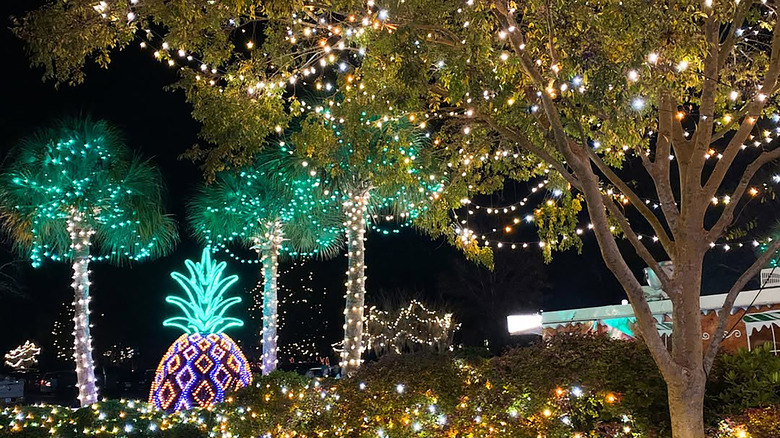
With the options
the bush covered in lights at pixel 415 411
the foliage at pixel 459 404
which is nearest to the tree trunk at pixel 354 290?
the bush covered in lights at pixel 415 411

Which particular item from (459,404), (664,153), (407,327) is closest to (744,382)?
(664,153)

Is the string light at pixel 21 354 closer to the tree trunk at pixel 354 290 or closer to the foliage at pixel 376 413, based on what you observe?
the tree trunk at pixel 354 290

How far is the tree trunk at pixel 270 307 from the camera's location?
21.1 m

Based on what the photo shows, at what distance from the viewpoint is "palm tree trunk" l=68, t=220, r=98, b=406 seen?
18797 millimetres

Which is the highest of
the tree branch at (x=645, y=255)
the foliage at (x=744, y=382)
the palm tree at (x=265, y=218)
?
the palm tree at (x=265, y=218)

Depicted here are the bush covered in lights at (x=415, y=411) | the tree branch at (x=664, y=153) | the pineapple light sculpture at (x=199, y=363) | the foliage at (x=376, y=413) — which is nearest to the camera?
the bush covered in lights at (x=415, y=411)

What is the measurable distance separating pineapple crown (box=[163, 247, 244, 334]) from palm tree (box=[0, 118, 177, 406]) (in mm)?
4539

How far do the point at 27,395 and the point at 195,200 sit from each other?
15.5 m

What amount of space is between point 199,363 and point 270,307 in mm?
6691

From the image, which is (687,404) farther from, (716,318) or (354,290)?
(354,290)

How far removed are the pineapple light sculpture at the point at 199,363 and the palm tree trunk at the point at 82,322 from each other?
4437 millimetres

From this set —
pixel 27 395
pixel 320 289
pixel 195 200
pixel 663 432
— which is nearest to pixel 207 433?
pixel 663 432

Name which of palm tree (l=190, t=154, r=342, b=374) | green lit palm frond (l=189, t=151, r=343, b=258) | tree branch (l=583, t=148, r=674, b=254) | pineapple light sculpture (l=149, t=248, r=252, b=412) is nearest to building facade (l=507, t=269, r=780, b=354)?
tree branch (l=583, t=148, r=674, b=254)

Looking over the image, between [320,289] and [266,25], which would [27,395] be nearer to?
[320,289]
